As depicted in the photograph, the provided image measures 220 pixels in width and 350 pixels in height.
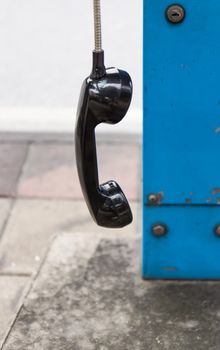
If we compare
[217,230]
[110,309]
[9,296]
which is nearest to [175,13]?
[217,230]

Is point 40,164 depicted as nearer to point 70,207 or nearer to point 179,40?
point 70,207

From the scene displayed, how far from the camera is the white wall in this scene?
3.17m

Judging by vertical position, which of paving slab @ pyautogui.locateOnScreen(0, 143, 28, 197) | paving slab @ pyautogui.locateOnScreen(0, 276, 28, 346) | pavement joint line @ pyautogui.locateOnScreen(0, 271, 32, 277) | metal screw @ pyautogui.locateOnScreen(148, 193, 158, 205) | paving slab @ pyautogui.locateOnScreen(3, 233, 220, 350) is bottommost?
paving slab @ pyautogui.locateOnScreen(0, 143, 28, 197)

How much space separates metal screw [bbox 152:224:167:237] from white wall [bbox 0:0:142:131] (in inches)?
57.2

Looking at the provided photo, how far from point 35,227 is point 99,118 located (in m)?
1.17

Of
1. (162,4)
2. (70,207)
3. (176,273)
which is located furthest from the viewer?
(70,207)

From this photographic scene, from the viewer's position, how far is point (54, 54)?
3.26 m

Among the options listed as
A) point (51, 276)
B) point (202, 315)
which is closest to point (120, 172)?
point (51, 276)

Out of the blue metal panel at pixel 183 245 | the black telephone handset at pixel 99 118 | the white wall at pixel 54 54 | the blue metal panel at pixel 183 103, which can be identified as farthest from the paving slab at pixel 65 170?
the black telephone handset at pixel 99 118

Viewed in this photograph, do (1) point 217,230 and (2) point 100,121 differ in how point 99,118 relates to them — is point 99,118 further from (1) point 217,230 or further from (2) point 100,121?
(1) point 217,230

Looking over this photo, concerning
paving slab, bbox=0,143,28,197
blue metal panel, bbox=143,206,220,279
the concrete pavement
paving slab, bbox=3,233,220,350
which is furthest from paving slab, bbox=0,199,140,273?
blue metal panel, bbox=143,206,220,279

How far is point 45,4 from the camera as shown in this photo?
10.4ft

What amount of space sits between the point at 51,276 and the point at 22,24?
5.24ft

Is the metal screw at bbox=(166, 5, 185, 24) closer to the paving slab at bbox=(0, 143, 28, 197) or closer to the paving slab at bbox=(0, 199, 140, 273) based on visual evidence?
the paving slab at bbox=(0, 199, 140, 273)
